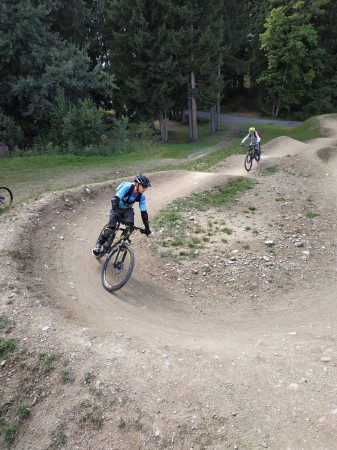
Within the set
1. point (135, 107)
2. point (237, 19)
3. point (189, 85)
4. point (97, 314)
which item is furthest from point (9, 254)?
point (237, 19)

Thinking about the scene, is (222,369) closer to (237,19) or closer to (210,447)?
(210,447)

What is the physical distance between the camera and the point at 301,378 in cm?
588

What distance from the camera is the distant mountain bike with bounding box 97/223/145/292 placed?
8.56 meters

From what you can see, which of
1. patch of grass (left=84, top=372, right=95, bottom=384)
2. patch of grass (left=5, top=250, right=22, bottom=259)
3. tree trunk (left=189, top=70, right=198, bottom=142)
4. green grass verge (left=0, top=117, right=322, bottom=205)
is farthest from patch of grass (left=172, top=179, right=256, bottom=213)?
tree trunk (left=189, top=70, right=198, bottom=142)

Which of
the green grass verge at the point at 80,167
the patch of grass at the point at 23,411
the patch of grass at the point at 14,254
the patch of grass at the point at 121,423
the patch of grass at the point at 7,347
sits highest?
the green grass verge at the point at 80,167

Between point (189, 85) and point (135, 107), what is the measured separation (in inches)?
223

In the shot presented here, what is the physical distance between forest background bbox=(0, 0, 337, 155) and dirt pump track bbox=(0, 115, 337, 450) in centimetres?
1343

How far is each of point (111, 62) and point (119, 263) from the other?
30.0 m

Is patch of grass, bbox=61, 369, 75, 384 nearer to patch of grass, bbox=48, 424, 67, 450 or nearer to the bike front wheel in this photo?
patch of grass, bbox=48, 424, 67, 450

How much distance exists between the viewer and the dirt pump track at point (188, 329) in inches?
202

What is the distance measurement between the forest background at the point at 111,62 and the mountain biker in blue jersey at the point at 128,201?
620 inches

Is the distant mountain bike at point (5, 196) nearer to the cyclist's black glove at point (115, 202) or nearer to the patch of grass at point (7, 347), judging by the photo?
the cyclist's black glove at point (115, 202)

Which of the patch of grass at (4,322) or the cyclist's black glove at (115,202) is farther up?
the cyclist's black glove at (115,202)

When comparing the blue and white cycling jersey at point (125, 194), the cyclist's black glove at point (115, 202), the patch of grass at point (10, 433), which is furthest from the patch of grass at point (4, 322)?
the blue and white cycling jersey at point (125, 194)
